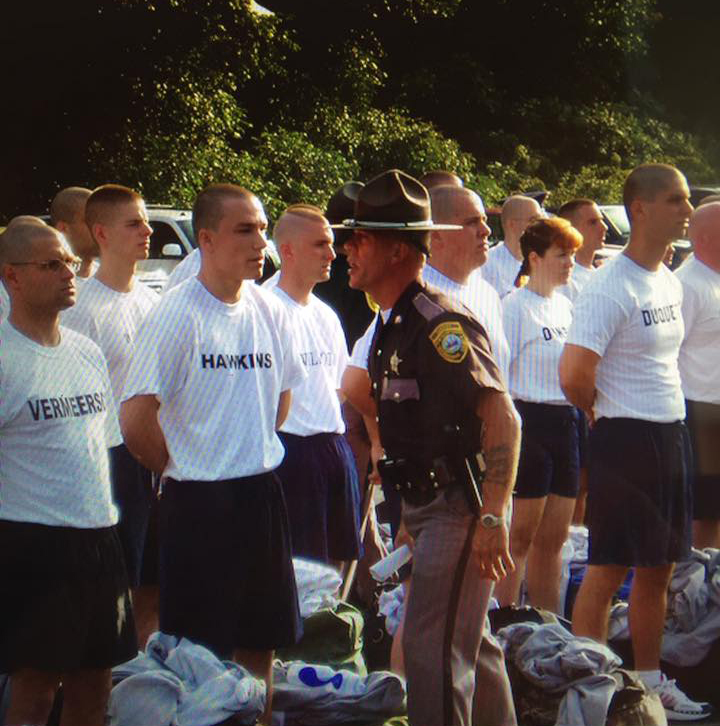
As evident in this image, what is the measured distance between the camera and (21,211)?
21.0m

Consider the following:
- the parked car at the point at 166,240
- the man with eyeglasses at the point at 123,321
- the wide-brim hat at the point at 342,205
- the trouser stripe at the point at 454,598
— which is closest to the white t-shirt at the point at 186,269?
the man with eyeglasses at the point at 123,321

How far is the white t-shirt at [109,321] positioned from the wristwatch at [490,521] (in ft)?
8.00

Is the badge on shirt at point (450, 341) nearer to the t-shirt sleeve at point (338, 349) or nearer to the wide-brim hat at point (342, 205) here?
the t-shirt sleeve at point (338, 349)

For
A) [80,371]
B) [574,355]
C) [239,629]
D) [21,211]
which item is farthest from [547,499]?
[21,211]

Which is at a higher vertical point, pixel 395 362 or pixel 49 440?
pixel 395 362

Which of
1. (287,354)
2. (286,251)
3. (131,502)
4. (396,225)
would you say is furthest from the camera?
(286,251)

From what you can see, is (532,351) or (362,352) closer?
(362,352)

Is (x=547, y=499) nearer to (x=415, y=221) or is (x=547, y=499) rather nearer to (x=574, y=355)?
(x=574, y=355)

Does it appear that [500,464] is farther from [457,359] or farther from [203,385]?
[203,385]

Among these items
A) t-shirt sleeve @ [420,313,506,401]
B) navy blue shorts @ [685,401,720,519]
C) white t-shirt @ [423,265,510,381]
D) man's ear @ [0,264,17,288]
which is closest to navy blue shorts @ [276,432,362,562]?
white t-shirt @ [423,265,510,381]

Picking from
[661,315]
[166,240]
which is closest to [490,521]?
[661,315]

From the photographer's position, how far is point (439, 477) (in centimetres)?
473

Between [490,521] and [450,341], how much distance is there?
568 millimetres

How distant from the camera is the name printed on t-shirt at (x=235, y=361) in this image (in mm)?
5449
